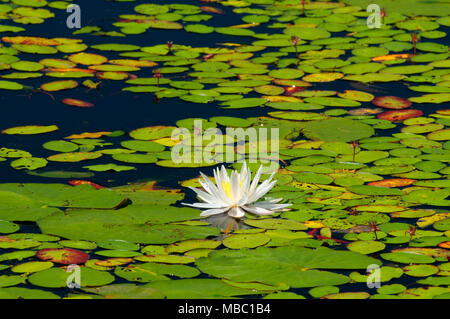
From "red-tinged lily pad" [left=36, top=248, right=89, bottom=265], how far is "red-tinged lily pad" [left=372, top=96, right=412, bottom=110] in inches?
122

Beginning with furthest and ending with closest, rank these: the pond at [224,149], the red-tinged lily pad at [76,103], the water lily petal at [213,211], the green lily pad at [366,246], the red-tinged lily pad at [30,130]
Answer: the red-tinged lily pad at [76,103] → the red-tinged lily pad at [30,130] → the water lily petal at [213,211] → the green lily pad at [366,246] → the pond at [224,149]

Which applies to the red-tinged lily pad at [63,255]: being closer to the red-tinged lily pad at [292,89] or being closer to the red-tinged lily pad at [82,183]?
the red-tinged lily pad at [82,183]

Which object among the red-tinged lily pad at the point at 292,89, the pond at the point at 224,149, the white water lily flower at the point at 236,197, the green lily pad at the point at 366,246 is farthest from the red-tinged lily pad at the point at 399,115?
the green lily pad at the point at 366,246

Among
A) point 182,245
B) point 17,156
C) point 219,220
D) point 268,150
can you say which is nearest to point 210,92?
point 268,150

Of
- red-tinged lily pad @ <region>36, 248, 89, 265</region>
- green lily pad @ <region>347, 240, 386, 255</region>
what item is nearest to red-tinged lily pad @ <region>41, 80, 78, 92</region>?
red-tinged lily pad @ <region>36, 248, 89, 265</region>

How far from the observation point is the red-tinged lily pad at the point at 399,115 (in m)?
6.17

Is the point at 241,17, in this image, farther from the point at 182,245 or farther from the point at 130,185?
the point at 182,245

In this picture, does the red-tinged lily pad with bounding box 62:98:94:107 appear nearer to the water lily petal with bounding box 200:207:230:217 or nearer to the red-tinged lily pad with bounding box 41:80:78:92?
the red-tinged lily pad with bounding box 41:80:78:92

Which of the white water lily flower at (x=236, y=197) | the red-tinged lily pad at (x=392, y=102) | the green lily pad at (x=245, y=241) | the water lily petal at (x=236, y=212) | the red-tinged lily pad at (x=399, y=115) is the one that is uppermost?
the red-tinged lily pad at (x=392, y=102)

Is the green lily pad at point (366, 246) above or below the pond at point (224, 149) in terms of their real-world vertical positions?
below

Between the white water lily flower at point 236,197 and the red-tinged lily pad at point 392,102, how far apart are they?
199 centimetres

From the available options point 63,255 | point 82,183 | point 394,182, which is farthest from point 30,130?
point 394,182

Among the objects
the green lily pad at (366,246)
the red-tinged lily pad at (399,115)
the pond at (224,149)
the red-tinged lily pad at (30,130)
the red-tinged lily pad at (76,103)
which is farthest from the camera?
the red-tinged lily pad at (76,103)

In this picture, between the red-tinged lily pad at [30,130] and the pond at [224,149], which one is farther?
the red-tinged lily pad at [30,130]
